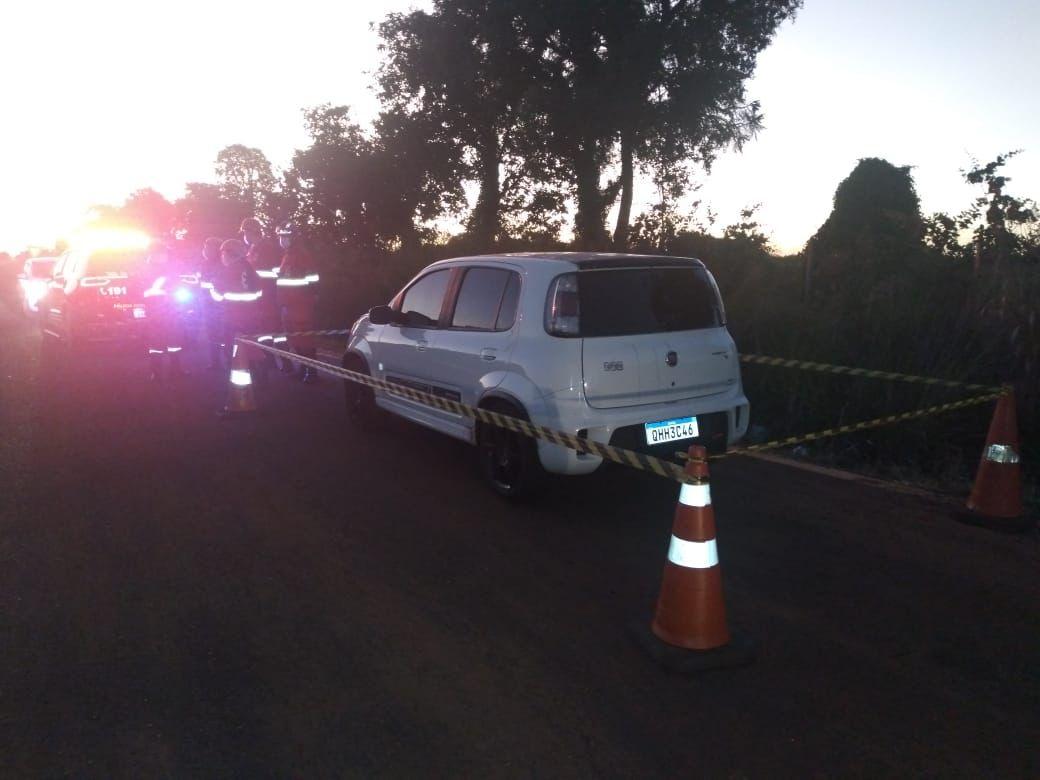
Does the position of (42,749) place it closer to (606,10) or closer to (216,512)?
(216,512)

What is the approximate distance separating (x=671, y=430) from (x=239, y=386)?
531 cm

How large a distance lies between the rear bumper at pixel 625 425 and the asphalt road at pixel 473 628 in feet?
1.54

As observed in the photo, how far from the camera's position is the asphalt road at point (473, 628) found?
312 centimetres

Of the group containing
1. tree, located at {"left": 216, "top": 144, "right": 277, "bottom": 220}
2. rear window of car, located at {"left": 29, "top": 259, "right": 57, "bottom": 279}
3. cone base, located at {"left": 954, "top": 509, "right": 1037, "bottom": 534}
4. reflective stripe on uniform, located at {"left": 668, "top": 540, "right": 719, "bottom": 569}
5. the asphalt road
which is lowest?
the asphalt road

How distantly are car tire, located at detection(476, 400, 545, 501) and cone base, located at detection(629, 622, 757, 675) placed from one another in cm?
207

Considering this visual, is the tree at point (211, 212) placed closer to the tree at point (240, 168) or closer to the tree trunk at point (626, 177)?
the tree at point (240, 168)

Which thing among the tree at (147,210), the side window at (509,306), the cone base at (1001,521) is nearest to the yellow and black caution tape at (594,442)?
the side window at (509,306)

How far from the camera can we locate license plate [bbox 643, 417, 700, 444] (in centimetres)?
559

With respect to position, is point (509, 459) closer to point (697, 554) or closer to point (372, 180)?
point (697, 554)

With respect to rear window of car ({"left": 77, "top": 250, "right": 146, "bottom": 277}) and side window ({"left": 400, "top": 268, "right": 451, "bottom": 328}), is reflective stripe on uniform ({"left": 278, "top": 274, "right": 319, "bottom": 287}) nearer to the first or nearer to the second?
rear window of car ({"left": 77, "top": 250, "right": 146, "bottom": 277})

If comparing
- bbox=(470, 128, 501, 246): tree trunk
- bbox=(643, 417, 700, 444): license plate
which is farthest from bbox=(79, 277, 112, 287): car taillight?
bbox=(643, 417, 700, 444): license plate

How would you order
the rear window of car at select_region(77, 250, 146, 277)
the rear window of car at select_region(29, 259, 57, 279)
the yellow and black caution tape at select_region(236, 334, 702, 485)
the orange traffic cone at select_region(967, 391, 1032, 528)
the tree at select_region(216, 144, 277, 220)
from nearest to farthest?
1. the yellow and black caution tape at select_region(236, 334, 702, 485)
2. the orange traffic cone at select_region(967, 391, 1032, 528)
3. the rear window of car at select_region(77, 250, 146, 277)
4. the rear window of car at select_region(29, 259, 57, 279)
5. the tree at select_region(216, 144, 277, 220)

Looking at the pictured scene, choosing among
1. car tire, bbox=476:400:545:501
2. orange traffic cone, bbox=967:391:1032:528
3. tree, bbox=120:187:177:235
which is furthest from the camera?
tree, bbox=120:187:177:235

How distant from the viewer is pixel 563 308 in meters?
5.54
